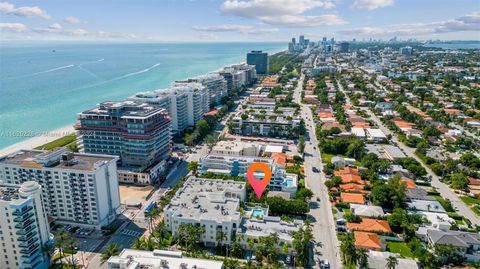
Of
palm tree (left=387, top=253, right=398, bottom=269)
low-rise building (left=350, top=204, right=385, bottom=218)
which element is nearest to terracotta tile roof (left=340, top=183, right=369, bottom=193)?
low-rise building (left=350, top=204, right=385, bottom=218)

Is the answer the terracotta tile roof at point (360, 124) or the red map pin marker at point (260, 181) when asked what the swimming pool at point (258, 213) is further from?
the terracotta tile roof at point (360, 124)

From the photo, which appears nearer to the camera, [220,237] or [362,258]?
[362,258]

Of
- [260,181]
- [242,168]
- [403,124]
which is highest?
[260,181]

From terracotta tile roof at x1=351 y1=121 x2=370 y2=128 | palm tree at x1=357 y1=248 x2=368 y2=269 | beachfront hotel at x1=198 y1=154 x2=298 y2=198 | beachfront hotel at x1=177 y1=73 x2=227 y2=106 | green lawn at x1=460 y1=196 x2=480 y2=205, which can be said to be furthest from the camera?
beachfront hotel at x1=177 y1=73 x2=227 y2=106

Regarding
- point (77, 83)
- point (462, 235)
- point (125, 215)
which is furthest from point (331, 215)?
point (77, 83)

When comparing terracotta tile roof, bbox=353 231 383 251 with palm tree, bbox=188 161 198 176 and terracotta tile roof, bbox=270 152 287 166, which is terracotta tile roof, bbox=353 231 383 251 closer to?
terracotta tile roof, bbox=270 152 287 166

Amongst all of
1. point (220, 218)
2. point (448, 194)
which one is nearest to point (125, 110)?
point (220, 218)

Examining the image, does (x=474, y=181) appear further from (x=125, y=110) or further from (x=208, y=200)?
(x=125, y=110)
